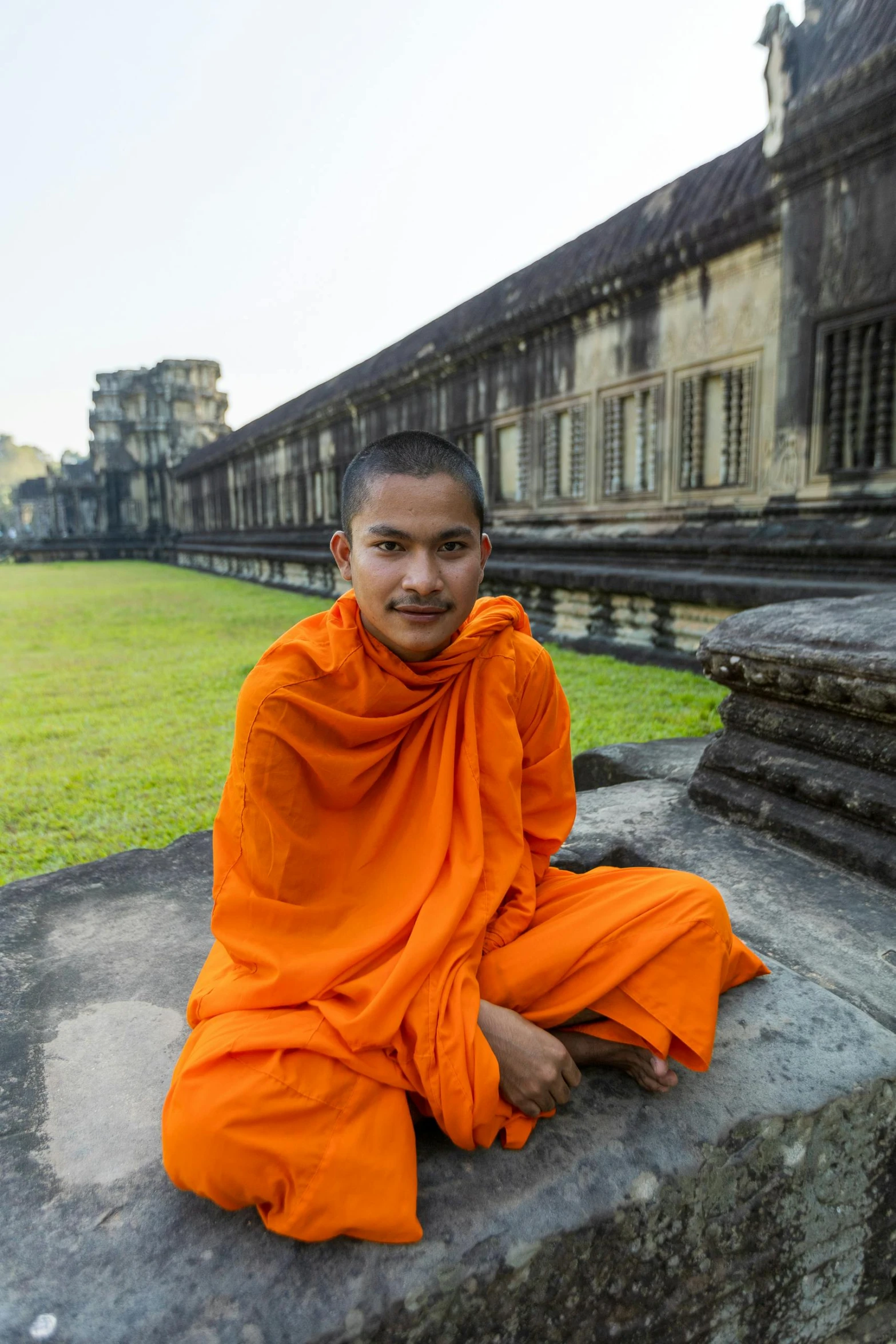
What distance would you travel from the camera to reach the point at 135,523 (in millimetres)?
28453

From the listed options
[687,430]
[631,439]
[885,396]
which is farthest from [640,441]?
[885,396]

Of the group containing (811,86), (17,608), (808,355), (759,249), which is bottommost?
(17,608)

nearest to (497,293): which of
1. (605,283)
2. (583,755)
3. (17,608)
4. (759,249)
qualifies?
(605,283)

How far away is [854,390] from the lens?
13.9 feet

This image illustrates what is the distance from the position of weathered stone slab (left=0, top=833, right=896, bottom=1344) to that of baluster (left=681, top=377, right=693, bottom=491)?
175 inches

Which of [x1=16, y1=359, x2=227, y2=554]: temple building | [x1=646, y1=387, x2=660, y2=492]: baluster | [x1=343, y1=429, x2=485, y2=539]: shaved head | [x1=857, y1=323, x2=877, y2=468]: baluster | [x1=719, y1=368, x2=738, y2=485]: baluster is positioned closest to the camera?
[x1=343, y1=429, x2=485, y2=539]: shaved head

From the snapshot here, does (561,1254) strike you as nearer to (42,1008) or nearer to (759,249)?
(42,1008)

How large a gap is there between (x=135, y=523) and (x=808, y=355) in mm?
27108

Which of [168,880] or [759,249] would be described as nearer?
[168,880]

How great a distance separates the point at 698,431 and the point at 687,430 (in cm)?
9

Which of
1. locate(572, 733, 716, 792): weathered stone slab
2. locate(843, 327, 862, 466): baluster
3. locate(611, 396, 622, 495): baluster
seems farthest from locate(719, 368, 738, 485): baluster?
locate(572, 733, 716, 792): weathered stone slab

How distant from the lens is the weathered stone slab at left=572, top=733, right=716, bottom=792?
2703 mm

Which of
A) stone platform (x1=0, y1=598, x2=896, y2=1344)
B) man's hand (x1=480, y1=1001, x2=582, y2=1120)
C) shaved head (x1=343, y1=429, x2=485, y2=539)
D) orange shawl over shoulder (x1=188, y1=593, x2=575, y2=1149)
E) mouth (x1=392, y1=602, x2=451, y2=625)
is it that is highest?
shaved head (x1=343, y1=429, x2=485, y2=539)

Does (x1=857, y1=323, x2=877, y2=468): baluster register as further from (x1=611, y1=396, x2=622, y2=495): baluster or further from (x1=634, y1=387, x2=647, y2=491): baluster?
(x1=611, y1=396, x2=622, y2=495): baluster
